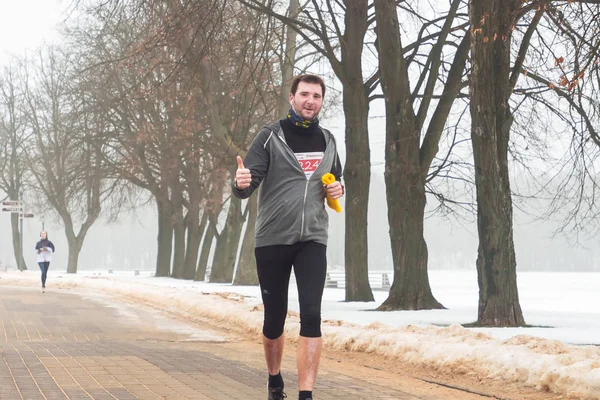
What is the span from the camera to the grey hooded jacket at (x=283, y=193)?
21.8 feet

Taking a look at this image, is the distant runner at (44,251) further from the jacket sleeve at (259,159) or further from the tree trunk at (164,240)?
the jacket sleeve at (259,159)

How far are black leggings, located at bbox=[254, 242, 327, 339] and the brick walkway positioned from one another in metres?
1.34

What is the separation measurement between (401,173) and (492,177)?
4.37 metres

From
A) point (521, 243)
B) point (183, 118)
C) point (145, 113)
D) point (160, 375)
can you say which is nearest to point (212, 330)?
point (160, 375)

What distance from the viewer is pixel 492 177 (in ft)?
49.0

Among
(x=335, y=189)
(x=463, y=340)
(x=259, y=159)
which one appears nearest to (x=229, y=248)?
(x=463, y=340)

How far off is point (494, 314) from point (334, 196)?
8570mm

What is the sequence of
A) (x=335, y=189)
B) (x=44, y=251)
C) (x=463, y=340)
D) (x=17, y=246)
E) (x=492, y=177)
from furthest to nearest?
1. (x=17, y=246)
2. (x=44, y=251)
3. (x=492, y=177)
4. (x=463, y=340)
5. (x=335, y=189)

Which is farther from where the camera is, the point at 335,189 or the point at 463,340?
the point at 463,340

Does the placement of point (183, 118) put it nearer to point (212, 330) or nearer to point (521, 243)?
point (212, 330)

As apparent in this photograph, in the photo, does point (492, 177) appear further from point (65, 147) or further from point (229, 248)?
point (65, 147)

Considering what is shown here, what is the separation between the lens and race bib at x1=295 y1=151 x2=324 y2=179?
674 centimetres

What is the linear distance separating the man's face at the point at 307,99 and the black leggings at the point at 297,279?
0.81 meters

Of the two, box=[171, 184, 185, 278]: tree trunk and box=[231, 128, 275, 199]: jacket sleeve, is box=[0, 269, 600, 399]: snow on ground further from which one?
box=[171, 184, 185, 278]: tree trunk
